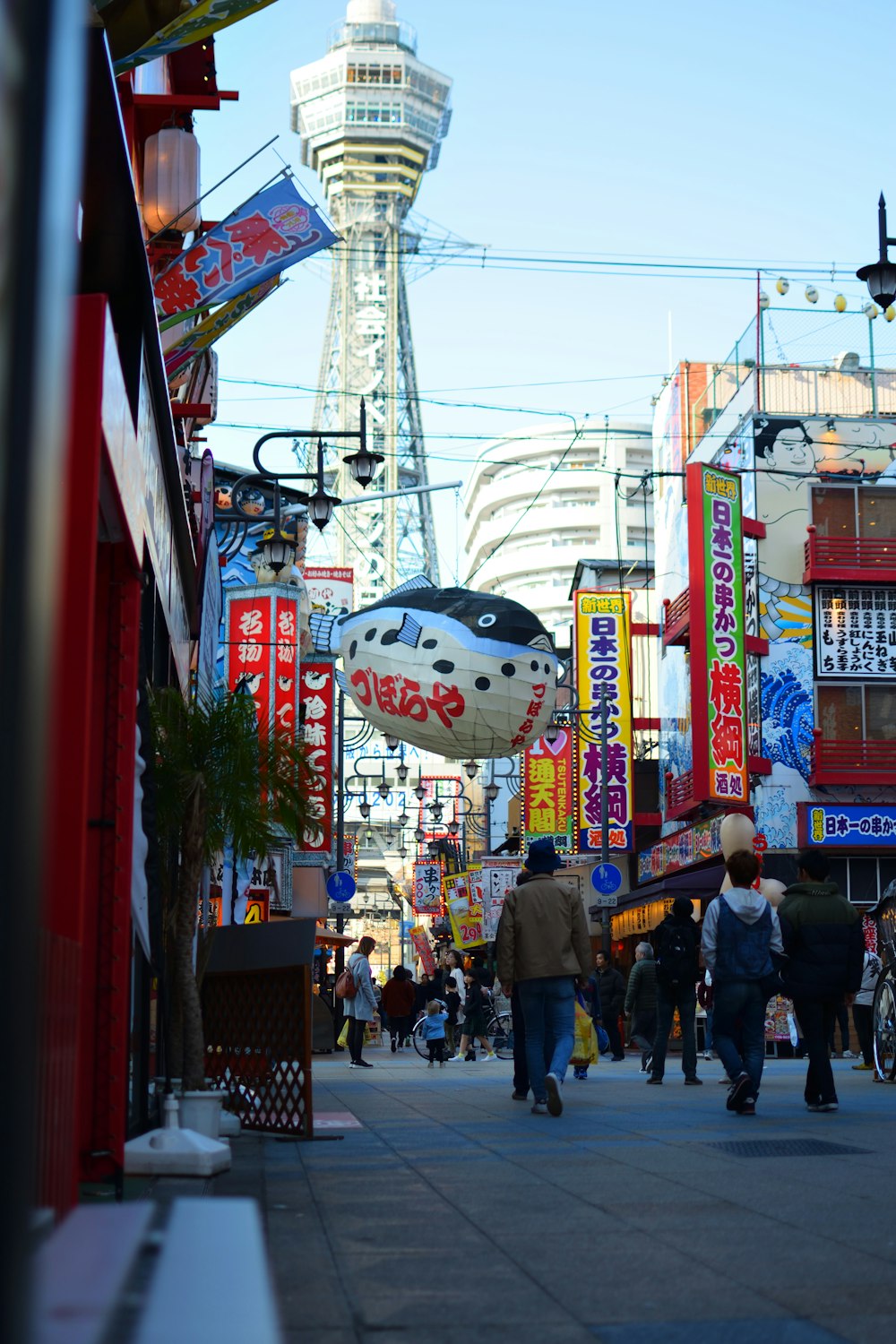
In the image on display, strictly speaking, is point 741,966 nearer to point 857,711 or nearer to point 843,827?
point 843,827

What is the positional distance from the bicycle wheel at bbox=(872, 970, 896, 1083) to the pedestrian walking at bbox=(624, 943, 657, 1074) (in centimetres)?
502

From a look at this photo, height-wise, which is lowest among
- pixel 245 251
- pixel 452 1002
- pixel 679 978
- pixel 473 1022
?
pixel 473 1022

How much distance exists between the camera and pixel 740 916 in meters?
12.2

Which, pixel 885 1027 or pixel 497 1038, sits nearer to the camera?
pixel 885 1027

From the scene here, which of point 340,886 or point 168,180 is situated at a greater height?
point 168,180

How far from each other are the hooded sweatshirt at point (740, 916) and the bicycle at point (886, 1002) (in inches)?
98.9

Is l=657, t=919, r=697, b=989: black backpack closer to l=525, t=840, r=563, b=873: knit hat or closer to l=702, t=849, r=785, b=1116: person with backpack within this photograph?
l=525, t=840, r=563, b=873: knit hat

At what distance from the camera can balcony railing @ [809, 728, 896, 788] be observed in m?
34.1

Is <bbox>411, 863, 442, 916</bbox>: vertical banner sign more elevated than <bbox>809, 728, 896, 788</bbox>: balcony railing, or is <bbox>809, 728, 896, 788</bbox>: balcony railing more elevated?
<bbox>809, 728, 896, 788</bbox>: balcony railing

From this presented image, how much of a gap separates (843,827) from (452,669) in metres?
19.6

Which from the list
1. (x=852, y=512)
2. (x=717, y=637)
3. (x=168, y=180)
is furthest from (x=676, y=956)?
(x=852, y=512)

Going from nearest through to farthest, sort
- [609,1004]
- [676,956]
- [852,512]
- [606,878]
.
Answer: [676,956]
[609,1004]
[606,878]
[852,512]

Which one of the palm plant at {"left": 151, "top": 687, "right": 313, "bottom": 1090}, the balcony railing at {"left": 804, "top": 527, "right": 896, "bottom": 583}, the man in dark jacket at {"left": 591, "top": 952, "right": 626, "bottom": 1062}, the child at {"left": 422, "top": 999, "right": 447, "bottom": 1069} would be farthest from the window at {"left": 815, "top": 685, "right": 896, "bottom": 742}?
the palm plant at {"left": 151, "top": 687, "right": 313, "bottom": 1090}

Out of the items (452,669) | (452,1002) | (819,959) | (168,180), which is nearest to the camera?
(819,959)
